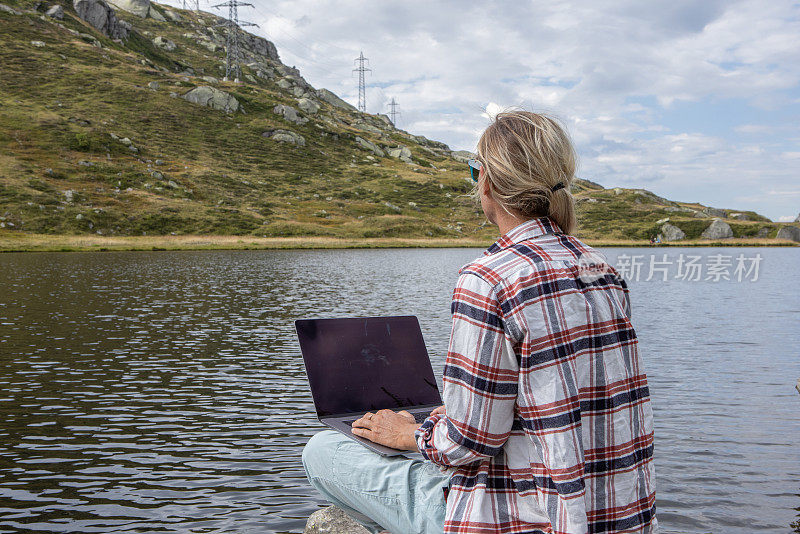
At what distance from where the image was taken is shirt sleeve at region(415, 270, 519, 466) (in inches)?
122

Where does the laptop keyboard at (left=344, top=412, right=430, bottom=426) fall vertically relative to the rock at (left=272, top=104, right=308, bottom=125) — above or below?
below

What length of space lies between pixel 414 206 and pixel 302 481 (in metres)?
150

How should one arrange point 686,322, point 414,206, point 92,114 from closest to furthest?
point 686,322 < point 92,114 < point 414,206

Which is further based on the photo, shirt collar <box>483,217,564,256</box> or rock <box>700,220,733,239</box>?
rock <box>700,220,733,239</box>

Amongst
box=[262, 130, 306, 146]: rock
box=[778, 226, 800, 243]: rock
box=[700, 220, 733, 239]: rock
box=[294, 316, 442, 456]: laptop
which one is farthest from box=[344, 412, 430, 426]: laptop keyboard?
box=[778, 226, 800, 243]: rock

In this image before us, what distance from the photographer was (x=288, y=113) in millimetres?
195750

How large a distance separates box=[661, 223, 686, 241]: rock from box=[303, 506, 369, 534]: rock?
172709mm

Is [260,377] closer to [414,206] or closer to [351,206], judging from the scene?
[351,206]

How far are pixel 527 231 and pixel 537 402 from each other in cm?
92

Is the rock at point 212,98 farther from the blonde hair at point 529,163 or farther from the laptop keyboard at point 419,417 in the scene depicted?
the blonde hair at point 529,163

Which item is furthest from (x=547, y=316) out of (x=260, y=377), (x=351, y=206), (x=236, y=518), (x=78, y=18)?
(x=78, y=18)

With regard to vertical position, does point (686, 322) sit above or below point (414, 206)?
below

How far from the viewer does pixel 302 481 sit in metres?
10.5

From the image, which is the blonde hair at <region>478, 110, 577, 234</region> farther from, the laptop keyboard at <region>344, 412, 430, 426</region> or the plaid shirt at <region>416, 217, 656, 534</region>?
the laptop keyboard at <region>344, 412, 430, 426</region>
